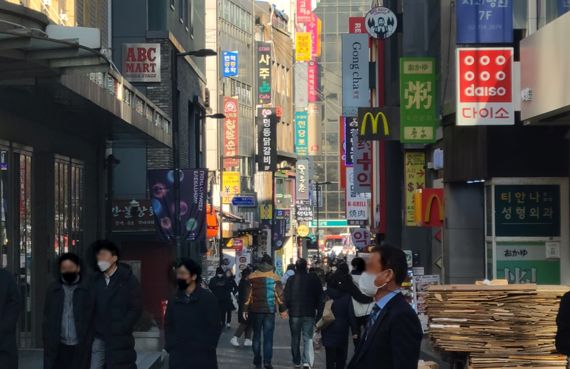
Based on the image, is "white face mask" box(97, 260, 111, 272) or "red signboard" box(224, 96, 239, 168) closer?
"white face mask" box(97, 260, 111, 272)

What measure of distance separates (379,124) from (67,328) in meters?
16.3

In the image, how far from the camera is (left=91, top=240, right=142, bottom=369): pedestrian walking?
12055 millimetres

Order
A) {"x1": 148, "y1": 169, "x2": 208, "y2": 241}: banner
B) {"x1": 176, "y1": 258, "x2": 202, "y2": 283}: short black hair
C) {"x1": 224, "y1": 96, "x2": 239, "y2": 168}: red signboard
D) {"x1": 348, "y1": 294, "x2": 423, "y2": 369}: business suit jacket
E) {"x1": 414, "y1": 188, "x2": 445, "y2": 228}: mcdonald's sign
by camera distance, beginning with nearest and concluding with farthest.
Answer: {"x1": 348, "y1": 294, "x2": 423, "y2": 369}: business suit jacket, {"x1": 176, "y1": 258, "x2": 202, "y2": 283}: short black hair, {"x1": 414, "y1": 188, "x2": 445, "y2": 228}: mcdonald's sign, {"x1": 148, "y1": 169, "x2": 208, "y2": 241}: banner, {"x1": 224, "y1": 96, "x2": 239, "y2": 168}: red signboard

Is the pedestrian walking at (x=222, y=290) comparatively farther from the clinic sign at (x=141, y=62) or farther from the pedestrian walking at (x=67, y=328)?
the pedestrian walking at (x=67, y=328)

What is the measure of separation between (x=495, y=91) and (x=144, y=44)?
20.7 metres

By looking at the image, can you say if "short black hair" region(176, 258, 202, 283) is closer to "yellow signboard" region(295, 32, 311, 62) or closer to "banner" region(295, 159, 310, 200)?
"banner" region(295, 159, 310, 200)

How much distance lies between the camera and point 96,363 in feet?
39.9

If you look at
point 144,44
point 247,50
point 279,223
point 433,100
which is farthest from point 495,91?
point 247,50

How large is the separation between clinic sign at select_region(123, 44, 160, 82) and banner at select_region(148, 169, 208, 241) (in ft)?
13.4

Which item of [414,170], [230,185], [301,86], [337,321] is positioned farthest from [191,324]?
[301,86]

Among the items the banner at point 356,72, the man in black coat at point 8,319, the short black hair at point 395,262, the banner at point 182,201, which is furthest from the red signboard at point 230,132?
the short black hair at point 395,262

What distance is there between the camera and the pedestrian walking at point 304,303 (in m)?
20.3

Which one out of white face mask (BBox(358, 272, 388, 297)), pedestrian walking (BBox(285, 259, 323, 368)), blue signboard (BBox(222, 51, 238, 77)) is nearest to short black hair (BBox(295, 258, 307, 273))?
pedestrian walking (BBox(285, 259, 323, 368))

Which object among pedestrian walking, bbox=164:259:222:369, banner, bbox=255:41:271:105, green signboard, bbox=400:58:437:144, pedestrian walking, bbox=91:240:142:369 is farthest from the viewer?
banner, bbox=255:41:271:105
